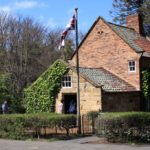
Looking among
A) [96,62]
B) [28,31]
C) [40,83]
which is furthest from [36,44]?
[40,83]

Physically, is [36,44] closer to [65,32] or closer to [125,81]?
[125,81]

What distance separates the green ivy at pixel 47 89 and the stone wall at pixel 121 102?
3.55m

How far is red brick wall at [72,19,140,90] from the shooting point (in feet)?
114

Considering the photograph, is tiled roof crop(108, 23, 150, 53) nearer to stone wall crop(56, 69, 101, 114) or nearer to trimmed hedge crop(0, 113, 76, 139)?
stone wall crop(56, 69, 101, 114)

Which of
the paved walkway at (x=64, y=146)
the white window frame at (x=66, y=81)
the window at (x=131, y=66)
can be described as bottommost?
the paved walkway at (x=64, y=146)

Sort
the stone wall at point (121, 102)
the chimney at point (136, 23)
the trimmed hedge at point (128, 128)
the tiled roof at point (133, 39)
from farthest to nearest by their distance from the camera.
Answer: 1. the chimney at point (136, 23)
2. the tiled roof at point (133, 39)
3. the stone wall at point (121, 102)
4. the trimmed hedge at point (128, 128)

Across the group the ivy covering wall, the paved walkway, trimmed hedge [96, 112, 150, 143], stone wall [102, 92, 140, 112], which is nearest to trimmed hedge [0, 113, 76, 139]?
the paved walkway

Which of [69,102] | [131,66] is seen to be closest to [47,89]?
[69,102]

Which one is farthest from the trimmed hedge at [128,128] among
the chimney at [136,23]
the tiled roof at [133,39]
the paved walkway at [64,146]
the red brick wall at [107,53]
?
the chimney at [136,23]

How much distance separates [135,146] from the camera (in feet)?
64.6

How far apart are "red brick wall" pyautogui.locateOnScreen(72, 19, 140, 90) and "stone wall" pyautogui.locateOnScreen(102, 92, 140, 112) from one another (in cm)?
106

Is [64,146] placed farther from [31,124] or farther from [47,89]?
[47,89]

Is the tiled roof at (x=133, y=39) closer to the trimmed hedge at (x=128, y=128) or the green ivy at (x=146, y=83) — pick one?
the green ivy at (x=146, y=83)

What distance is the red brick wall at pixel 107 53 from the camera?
34884 mm
